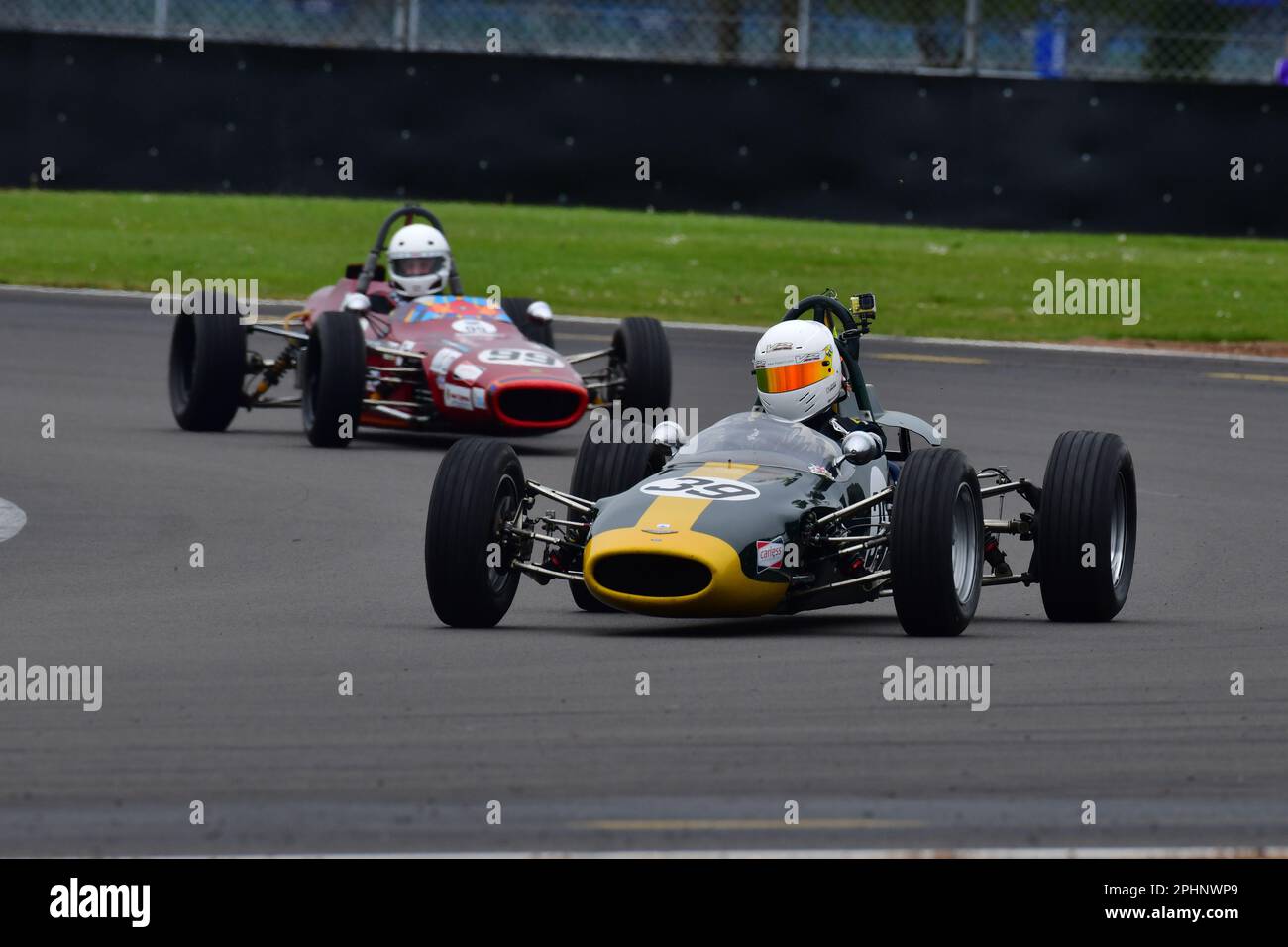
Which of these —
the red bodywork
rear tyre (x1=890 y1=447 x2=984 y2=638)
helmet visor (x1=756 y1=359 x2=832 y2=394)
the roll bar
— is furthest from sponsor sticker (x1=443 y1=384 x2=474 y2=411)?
rear tyre (x1=890 y1=447 x2=984 y2=638)

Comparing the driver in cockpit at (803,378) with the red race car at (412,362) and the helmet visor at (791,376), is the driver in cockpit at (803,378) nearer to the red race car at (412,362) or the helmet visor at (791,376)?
the helmet visor at (791,376)

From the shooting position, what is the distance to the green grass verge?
23625 millimetres

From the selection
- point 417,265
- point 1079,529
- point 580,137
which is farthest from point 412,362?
point 580,137

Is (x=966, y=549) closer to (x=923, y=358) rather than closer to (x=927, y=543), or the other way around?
(x=927, y=543)

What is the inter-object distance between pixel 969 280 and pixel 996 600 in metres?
14.4

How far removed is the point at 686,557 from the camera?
29.6 ft

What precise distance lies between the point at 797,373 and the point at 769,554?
140 centimetres

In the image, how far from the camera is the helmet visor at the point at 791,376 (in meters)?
10.5

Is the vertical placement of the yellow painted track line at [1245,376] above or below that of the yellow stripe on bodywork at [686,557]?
above

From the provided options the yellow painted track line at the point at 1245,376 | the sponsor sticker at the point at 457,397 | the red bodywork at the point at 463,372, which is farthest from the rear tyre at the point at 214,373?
the yellow painted track line at the point at 1245,376

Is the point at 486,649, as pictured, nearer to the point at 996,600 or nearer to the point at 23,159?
the point at 996,600

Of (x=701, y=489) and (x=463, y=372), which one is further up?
(x=463, y=372)

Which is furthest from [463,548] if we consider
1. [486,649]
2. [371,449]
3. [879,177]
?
[879,177]

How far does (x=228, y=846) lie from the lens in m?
6.31
